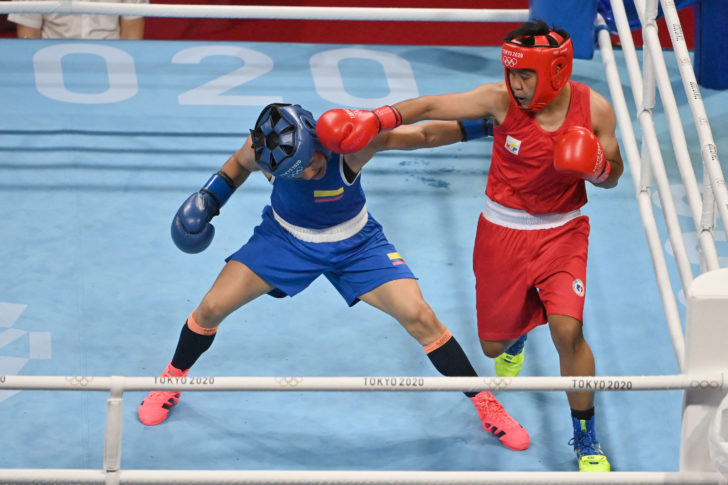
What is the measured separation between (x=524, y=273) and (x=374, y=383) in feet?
4.07

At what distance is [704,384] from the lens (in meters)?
2.26

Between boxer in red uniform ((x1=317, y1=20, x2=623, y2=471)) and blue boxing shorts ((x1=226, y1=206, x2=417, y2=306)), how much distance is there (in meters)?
0.34

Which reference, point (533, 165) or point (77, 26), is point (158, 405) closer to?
point (533, 165)

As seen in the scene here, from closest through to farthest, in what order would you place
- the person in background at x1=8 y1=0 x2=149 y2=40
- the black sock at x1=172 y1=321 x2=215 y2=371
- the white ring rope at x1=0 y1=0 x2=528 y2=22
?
1. the black sock at x1=172 y1=321 x2=215 y2=371
2. the white ring rope at x1=0 y1=0 x2=528 y2=22
3. the person in background at x1=8 y1=0 x2=149 y2=40

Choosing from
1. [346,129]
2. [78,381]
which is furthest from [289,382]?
[346,129]

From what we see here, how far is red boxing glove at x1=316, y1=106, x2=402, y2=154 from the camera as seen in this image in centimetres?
303

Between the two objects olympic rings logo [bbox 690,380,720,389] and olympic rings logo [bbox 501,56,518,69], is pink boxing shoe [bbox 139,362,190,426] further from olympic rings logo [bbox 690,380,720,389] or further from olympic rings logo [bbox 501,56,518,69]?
olympic rings logo [bbox 690,380,720,389]

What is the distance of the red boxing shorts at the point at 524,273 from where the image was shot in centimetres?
329

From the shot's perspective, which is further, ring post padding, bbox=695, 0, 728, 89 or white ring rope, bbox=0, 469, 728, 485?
ring post padding, bbox=695, 0, 728, 89

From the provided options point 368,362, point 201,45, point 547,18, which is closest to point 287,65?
point 201,45

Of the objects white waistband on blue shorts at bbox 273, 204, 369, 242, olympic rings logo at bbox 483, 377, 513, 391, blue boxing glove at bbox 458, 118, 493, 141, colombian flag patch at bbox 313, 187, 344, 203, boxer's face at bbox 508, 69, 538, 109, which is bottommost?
white waistband on blue shorts at bbox 273, 204, 369, 242

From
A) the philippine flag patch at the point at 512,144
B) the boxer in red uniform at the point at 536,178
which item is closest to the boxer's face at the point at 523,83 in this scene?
the boxer in red uniform at the point at 536,178

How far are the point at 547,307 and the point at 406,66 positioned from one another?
2721 millimetres

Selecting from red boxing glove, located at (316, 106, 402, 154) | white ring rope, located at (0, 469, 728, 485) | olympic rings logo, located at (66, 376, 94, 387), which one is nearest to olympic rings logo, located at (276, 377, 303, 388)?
white ring rope, located at (0, 469, 728, 485)
